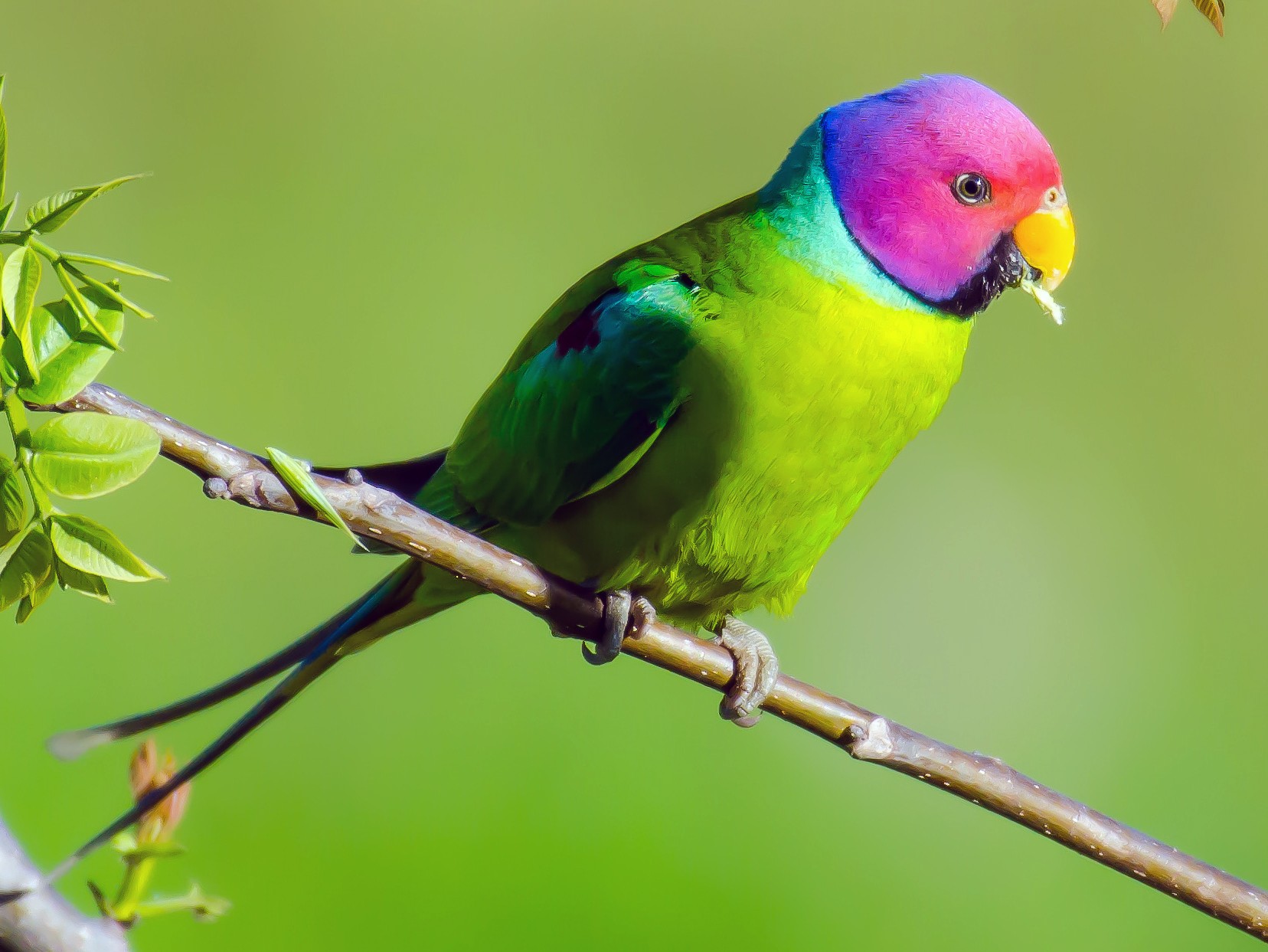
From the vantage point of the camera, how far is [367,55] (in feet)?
11.1

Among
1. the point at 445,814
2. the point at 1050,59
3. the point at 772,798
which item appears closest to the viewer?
the point at 445,814

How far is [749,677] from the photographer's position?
1220 millimetres

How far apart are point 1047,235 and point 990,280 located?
3.0 inches

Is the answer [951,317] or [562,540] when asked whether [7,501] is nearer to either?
[562,540]

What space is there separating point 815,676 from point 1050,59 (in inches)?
71.4

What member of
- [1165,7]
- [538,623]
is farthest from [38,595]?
[538,623]

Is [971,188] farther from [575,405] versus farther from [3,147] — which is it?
[3,147]

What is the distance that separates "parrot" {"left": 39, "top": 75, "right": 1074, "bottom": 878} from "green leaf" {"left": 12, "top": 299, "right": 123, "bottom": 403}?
0.65 m

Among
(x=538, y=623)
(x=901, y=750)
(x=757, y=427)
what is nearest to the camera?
(x=901, y=750)

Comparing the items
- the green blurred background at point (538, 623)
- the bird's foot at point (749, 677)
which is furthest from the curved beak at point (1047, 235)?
the green blurred background at point (538, 623)

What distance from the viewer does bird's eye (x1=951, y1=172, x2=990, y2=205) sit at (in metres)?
1.32

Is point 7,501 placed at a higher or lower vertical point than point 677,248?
lower

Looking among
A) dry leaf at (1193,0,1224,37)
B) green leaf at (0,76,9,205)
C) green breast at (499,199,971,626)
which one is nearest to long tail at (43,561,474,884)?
green breast at (499,199,971,626)

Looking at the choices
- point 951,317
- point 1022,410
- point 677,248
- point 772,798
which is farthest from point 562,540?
point 1022,410
